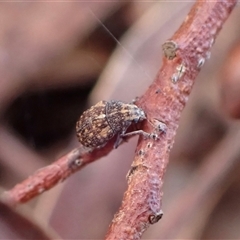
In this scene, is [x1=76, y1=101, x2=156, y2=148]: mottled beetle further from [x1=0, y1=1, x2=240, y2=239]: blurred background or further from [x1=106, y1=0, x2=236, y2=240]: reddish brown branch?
[x1=0, y1=1, x2=240, y2=239]: blurred background

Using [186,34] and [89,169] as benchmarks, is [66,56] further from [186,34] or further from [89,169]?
[186,34]

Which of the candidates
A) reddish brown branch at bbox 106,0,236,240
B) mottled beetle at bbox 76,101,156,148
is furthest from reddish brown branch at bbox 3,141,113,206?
reddish brown branch at bbox 106,0,236,240

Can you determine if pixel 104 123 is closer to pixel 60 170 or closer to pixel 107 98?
pixel 60 170

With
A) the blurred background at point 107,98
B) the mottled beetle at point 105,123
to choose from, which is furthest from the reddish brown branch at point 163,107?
the blurred background at point 107,98

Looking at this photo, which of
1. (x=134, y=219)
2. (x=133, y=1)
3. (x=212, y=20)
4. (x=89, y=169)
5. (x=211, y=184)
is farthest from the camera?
(x=133, y=1)

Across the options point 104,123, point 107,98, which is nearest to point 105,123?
point 104,123

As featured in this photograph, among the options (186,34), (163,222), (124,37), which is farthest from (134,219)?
(124,37)
